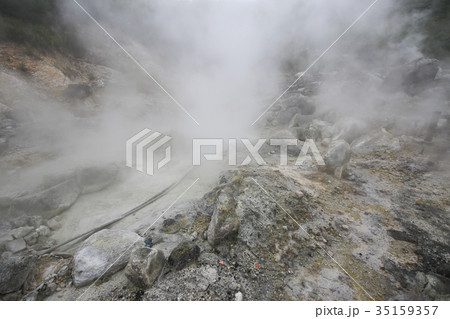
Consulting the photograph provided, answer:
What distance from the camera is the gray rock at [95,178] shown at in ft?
13.3

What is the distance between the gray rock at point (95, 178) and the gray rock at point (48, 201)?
0.81 ft

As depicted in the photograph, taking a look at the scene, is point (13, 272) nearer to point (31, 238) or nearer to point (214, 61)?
point (31, 238)

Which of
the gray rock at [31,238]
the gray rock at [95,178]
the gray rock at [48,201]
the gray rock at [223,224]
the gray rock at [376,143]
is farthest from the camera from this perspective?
the gray rock at [376,143]

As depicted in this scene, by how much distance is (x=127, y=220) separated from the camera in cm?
331

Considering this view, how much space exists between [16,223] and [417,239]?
5961 millimetres

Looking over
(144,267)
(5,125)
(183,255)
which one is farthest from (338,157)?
(5,125)

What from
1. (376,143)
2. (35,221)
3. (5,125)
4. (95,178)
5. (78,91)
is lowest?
(35,221)

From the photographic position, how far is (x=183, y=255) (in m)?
2.20

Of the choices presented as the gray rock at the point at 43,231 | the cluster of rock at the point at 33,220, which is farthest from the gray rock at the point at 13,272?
the gray rock at the point at 43,231

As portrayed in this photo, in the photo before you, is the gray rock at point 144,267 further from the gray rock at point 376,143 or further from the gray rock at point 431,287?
the gray rock at point 376,143

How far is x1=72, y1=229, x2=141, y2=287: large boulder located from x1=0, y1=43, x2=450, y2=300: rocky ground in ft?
0.04

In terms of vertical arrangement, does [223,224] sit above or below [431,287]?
above

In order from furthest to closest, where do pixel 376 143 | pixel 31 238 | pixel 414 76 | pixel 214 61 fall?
1. pixel 214 61
2. pixel 414 76
3. pixel 376 143
4. pixel 31 238

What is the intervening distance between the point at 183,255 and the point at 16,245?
8.02 feet
